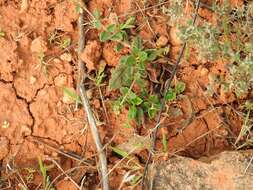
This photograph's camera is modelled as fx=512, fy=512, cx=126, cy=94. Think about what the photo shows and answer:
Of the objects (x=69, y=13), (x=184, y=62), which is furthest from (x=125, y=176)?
(x=69, y=13)

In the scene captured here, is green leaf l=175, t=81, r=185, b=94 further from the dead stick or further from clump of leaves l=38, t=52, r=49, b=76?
clump of leaves l=38, t=52, r=49, b=76

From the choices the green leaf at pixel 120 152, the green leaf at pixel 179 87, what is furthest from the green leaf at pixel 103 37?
the green leaf at pixel 120 152

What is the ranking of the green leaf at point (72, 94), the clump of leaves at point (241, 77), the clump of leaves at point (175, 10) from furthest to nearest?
the green leaf at point (72, 94) → the clump of leaves at point (175, 10) → the clump of leaves at point (241, 77)

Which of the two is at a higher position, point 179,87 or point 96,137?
point 179,87

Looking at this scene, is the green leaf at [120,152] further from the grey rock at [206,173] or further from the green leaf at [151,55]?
the green leaf at [151,55]

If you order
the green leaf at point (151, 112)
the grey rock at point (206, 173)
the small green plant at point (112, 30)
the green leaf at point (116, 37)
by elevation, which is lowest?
the grey rock at point (206, 173)

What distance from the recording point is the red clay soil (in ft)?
8.96

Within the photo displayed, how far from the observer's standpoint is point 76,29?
111 inches

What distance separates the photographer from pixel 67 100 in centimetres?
277

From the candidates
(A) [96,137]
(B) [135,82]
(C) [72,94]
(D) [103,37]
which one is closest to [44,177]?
(A) [96,137]

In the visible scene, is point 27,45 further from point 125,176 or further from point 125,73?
point 125,176

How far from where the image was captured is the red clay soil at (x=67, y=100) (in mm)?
2730

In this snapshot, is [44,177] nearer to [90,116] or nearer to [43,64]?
[90,116]

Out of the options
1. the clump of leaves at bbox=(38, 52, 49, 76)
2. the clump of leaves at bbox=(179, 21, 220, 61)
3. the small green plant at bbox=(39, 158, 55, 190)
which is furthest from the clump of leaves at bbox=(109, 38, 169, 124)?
the small green plant at bbox=(39, 158, 55, 190)
